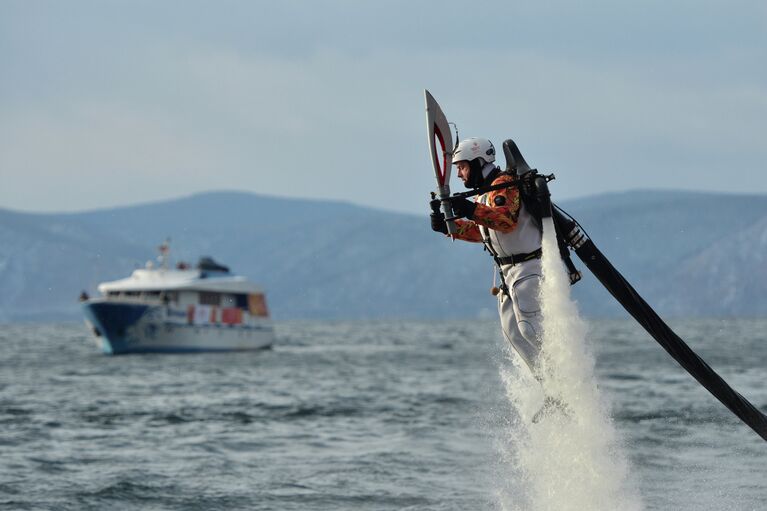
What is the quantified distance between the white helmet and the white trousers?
1.13m

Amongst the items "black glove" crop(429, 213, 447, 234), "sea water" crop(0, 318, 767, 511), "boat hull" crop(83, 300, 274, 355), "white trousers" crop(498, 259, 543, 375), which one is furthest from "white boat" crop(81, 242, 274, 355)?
"black glove" crop(429, 213, 447, 234)

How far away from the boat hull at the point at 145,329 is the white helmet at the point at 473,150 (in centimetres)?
7415

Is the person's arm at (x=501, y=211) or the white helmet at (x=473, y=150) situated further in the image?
the white helmet at (x=473, y=150)

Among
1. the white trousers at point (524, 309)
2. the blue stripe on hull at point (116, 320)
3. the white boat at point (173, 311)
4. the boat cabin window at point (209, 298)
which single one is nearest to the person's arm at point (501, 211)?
the white trousers at point (524, 309)

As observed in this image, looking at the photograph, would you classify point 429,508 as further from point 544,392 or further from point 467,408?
point 467,408

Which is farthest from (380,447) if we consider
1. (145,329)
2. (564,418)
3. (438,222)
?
(145,329)

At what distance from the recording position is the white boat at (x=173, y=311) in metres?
86.6

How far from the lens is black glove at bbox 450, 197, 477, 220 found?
11719mm

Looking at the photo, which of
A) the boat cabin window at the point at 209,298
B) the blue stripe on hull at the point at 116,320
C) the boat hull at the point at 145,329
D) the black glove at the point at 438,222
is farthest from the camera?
the boat cabin window at the point at 209,298

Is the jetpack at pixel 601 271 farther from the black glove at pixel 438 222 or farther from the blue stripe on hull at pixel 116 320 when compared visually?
the blue stripe on hull at pixel 116 320

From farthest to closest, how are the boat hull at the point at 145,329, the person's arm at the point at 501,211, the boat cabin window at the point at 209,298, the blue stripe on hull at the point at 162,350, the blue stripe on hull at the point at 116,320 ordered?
1. the boat cabin window at the point at 209,298
2. the blue stripe on hull at the point at 162,350
3. the boat hull at the point at 145,329
4. the blue stripe on hull at the point at 116,320
5. the person's arm at the point at 501,211

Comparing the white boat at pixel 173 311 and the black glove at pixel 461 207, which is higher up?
the black glove at pixel 461 207

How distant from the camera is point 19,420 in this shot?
33812 mm

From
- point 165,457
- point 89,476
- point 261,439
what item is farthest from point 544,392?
point 261,439
